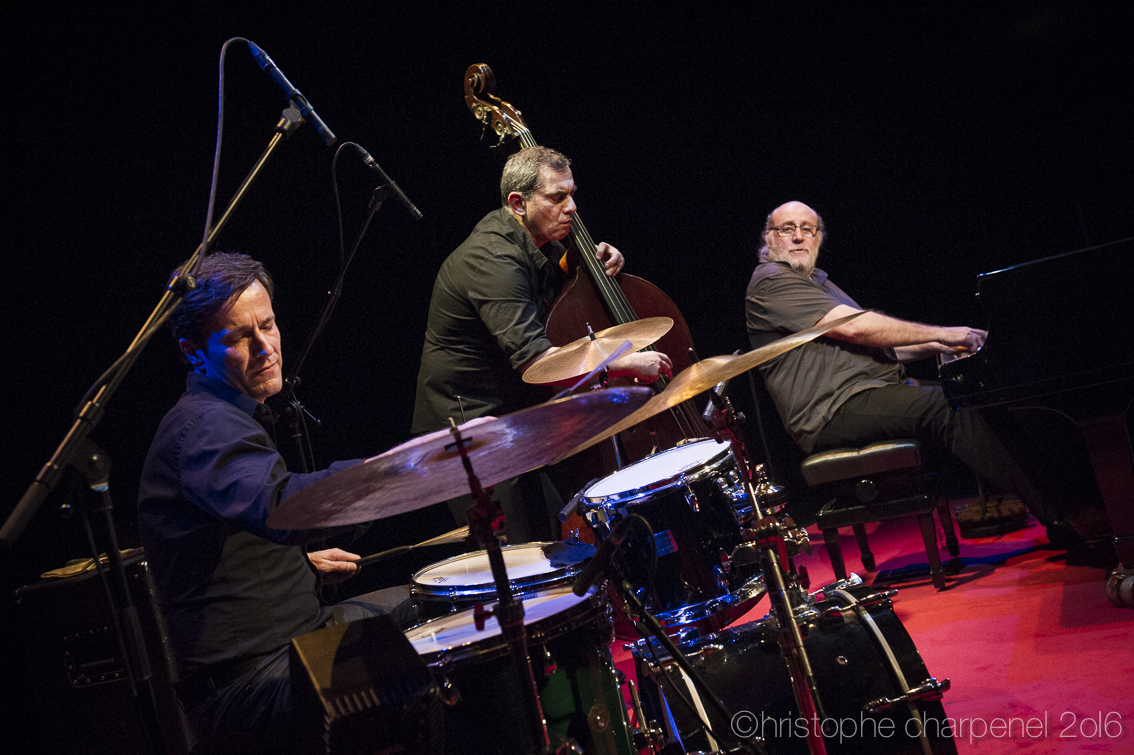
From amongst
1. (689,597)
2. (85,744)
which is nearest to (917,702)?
(689,597)

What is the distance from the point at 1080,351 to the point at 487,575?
207cm

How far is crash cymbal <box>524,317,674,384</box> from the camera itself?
258 cm

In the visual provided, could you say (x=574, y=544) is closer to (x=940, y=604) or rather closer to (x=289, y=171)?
(x=940, y=604)

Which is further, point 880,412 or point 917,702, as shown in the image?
point 880,412

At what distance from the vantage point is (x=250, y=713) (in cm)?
160

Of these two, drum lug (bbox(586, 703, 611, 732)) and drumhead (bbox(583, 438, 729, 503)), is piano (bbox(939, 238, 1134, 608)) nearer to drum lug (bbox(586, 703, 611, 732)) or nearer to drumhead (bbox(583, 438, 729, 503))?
drumhead (bbox(583, 438, 729, 503))

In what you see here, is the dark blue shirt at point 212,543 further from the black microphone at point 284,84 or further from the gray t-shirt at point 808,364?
the gray t-shirt at point 808,364

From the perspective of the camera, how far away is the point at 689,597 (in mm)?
2295

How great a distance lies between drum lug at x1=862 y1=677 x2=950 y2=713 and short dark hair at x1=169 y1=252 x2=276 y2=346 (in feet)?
5.76

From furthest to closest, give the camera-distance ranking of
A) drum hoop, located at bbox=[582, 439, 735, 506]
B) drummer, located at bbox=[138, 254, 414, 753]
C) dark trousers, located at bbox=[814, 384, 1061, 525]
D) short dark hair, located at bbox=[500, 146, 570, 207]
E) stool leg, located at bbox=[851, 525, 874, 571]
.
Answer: stool leg, located at bbox=[851, 525, 874, 571] < short dark hair, located at bbox=[500, 146, 570, 207] < dark trousers, located at bbox=[814, 384, 1061, 525] < drum hoop, located at bbox=[582, 439, 735, 506] < drummer, located at bbox=[138, 254, 414, 753]

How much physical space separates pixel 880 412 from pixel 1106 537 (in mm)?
949

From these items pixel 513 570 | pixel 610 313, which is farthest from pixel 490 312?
pixel 513 570

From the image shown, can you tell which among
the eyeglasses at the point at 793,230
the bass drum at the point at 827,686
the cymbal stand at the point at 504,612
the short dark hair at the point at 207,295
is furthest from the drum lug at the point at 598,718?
the eyeglasses at the point at 793,230

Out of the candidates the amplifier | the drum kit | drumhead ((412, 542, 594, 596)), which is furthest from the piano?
the amplifier
